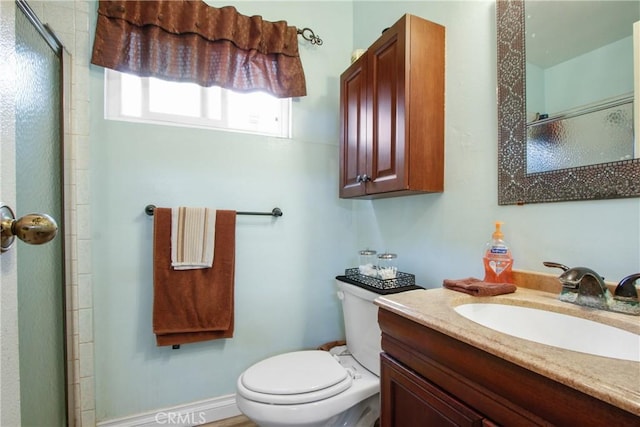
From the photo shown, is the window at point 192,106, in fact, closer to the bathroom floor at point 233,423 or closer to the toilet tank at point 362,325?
the toilet tank at point 362,325

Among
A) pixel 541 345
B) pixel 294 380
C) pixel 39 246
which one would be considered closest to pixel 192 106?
pixel 39 246

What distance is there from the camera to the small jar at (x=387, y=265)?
1335mm

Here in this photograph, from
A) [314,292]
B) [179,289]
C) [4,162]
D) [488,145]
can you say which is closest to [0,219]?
[4,162]

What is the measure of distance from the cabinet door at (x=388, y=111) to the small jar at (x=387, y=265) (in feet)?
1.02

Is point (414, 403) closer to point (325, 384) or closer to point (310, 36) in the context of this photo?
point (325, 384)

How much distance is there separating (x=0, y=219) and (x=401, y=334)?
2.65 ft

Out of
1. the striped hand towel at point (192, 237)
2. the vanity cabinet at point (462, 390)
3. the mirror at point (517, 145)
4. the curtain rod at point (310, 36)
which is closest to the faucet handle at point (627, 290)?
the mirror at point (517, 145)

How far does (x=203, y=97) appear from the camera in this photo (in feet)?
5.25

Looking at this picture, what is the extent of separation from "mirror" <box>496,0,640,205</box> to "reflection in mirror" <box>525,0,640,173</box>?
2cm

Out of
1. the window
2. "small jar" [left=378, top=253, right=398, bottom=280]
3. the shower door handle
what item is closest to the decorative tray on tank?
"small jar" [left=378, top=253, right=398, bottom=280]

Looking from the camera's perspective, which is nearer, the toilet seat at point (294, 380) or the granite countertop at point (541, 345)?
the granite countertop at point (541, 345)

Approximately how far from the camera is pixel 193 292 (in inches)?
57.7

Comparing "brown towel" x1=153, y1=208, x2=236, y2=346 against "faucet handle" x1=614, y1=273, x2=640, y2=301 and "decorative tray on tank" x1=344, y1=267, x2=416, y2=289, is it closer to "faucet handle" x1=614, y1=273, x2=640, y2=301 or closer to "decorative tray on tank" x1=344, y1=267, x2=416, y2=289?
"decorative tray on tank" x1=344, y1=267, x2=416, y2=289

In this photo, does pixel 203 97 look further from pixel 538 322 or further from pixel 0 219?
pixel 538 322
